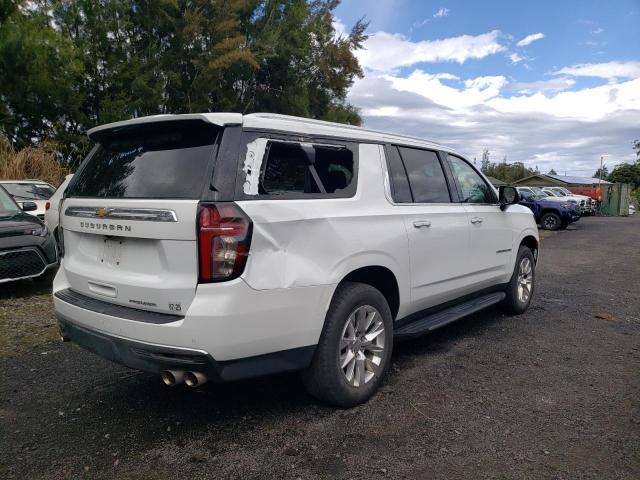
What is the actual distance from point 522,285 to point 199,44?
62.8ft

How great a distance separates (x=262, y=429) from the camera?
322cm

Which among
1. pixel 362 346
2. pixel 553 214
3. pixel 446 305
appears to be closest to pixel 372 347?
pixel 362 346

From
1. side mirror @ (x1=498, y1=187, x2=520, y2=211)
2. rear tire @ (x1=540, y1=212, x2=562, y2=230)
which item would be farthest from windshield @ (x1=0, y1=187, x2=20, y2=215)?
rear tire @ (x1=540, y1=212, x2=562, y2=230)

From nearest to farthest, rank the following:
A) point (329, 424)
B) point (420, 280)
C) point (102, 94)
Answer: point (329, 424) → point (420, 280) → point (102, 94)

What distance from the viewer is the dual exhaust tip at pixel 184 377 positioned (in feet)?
9.14

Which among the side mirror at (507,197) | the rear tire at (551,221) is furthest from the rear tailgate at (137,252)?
the rear tire at (551,221)

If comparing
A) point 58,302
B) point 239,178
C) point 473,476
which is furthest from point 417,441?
point 58,302

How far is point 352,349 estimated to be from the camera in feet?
11.4

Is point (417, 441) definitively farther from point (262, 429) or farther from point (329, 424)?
point (262, 429)

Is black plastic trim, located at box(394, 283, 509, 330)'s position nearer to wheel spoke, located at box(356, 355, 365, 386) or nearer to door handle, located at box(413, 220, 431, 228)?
wheel spoke, located at box(356, 355, 365, 386)

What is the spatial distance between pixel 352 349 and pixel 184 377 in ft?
3.78

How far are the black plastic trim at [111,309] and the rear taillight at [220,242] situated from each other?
32 cm

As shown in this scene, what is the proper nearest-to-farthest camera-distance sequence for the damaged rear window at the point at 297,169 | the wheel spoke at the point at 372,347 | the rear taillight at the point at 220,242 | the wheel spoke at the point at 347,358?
1. the rear taillight at the point at 220,242
2. the damaged rear window at the point at 297,169
3. the wheel spoke at the point at 347,358
4. the wheel spoke at the point at 372,347

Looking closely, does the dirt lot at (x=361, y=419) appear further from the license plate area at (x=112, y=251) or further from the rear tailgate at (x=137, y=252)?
the license plate area at (x=112, y=251)
